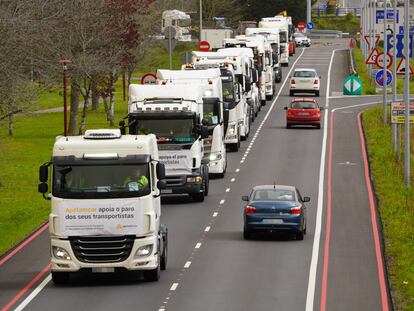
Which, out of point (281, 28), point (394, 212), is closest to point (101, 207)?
point (394, 212)

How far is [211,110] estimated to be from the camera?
173 ft

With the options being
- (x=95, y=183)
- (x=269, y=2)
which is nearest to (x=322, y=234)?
(x=95, y=183)

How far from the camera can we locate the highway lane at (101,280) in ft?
96.2

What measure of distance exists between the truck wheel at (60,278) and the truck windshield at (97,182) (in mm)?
1817

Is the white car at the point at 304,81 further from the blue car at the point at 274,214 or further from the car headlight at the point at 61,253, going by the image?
the car headlight at the point at 61,253

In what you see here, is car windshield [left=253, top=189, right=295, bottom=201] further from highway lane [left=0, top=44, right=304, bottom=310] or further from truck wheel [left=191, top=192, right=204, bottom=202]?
truck wheel [left=191, top=192, right=204, bottom=202]

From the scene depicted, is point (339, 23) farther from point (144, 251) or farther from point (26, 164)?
point (144, 251)

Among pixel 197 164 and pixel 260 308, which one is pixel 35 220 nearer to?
pixel 197 164

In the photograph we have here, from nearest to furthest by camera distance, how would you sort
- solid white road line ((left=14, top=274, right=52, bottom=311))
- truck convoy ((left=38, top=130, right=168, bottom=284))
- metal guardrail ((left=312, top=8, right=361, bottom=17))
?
solid white road line ((left=14, top=274, right=52, bottom=311))
truck convoy ((left=38, top=130, right=168, bottom=284))
metal guardrail ((left=312, top=8, right=361, bottom=17))

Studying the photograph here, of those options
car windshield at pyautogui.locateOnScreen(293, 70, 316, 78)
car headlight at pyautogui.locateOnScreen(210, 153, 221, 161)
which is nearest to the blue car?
car headlight at pyautogui.locateOnScreen(210, 153, 221, 161)

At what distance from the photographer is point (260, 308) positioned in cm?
2841

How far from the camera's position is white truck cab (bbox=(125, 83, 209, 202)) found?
148 feet

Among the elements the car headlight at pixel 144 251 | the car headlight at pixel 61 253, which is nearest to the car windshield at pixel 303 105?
the car headlight at pixel 144 251

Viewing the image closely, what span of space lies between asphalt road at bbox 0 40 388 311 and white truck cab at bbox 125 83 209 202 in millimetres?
1005
